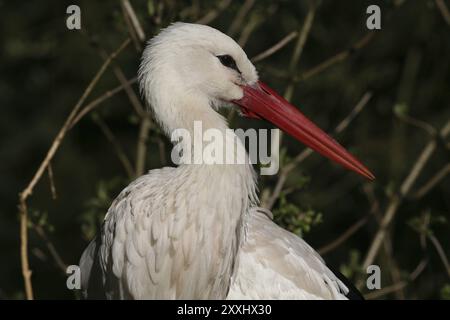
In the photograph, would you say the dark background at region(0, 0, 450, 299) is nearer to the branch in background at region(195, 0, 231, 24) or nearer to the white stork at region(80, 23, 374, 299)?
the branch in background at region(195, 0, 231, 24)

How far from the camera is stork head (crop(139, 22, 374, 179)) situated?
3311 millimetres

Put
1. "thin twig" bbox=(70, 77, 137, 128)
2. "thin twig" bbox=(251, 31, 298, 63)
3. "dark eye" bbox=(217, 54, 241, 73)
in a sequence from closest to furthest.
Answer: "dark eye" bbox=(217, 54, 241, 73), "thin twig" bbox=(70, 77, 137, 128), "thin twig" bbox=(251, 31, 298, 63)

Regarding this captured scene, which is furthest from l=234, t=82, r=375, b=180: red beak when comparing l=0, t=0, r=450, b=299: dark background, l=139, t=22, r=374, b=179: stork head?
l=0, t=0, r=450, b=299: dark background

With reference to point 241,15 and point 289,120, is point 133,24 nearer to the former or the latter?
point 241,15

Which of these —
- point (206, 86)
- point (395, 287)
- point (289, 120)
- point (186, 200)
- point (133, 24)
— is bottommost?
point (395, 287)

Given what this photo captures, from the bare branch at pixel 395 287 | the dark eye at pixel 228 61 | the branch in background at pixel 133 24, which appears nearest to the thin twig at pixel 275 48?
the branch in background at pixel 133 24

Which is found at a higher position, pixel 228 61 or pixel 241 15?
pixel 241 15

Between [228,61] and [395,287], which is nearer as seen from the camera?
[228,61]

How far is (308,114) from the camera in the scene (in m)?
5.61

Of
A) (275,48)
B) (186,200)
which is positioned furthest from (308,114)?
(186,200)

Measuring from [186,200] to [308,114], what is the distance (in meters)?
2.41

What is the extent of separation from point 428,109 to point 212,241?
2.84 metres

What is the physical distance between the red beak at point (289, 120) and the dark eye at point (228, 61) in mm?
91
